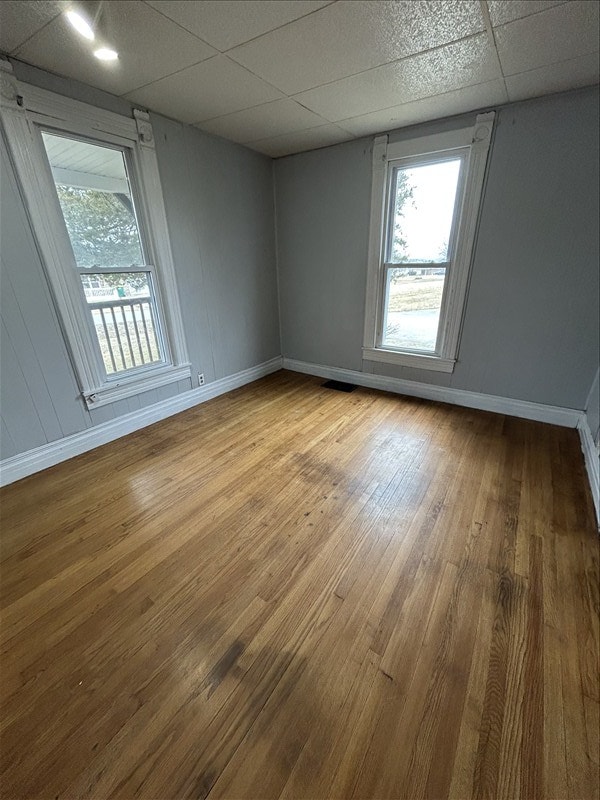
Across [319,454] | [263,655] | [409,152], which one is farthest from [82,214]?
[263,655]

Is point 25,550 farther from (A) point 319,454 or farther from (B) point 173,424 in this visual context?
(A) point 319,454

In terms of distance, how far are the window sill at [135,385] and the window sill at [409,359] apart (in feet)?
6.49

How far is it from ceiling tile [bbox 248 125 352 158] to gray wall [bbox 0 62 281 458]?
0.19 metres

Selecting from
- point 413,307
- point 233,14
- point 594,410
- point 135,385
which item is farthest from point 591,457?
point 135,385

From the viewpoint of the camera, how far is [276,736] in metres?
1.00

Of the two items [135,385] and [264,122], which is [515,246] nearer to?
[264,122]

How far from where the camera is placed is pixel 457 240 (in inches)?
113

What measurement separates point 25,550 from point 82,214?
86.9 inches

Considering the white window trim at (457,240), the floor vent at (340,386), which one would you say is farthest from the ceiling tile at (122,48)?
the floor vent at (340,386)

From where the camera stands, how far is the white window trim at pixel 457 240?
8.61 feet

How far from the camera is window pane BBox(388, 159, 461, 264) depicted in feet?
9.40

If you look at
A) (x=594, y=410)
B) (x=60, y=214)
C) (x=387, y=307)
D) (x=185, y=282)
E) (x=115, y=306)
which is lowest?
(x=594, y=410)

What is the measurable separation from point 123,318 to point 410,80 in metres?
2.67

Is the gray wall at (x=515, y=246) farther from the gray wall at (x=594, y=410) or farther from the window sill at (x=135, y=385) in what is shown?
the window sill at (x=135, y=385)
